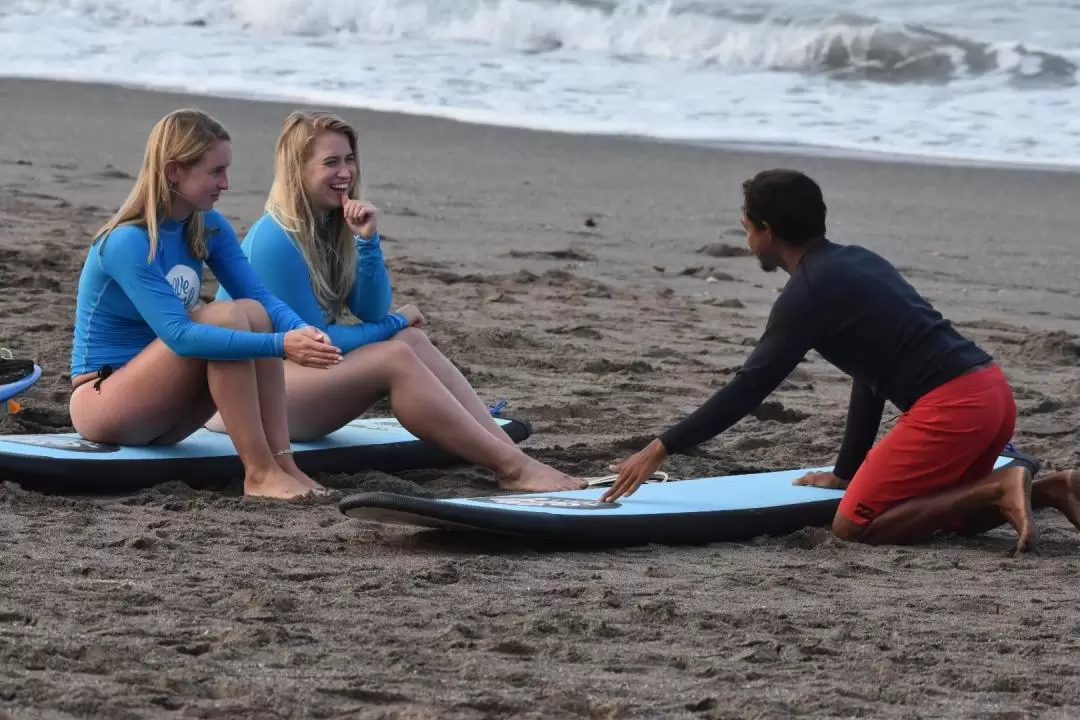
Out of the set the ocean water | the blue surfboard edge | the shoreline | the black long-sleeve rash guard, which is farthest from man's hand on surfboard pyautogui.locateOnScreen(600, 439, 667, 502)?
the ocean water

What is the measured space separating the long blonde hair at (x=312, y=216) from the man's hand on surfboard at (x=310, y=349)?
58 cm

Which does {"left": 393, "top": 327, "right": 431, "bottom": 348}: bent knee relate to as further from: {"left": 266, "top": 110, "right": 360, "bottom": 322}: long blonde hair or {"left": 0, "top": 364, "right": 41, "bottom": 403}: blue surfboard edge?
{"left": 0, "top": 364, "right": 41, "bottom": 403}: blue surfboard edge

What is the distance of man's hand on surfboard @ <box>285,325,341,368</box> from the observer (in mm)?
4273

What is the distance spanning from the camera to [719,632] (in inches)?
130

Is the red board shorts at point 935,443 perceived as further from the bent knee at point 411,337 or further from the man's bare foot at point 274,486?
the man's bare foot at point 274,486

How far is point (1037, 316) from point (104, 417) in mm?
4924

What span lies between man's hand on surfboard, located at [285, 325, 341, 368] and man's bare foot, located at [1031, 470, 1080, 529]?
201 centimetres

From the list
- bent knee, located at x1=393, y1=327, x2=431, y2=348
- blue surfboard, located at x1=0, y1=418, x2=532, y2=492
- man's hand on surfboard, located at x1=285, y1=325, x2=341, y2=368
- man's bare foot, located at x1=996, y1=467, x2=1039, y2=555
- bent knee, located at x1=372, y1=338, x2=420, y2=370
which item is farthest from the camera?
bent knee, located at x1=393, y1=327, x2=431, y2=348

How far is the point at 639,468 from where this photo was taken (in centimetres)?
402

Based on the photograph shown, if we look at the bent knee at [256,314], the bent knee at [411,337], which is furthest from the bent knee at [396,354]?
the bent knee at [256,314]

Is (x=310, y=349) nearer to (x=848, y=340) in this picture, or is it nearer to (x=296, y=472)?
(x=296, y=472)

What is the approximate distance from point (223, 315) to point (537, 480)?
1.08 meters

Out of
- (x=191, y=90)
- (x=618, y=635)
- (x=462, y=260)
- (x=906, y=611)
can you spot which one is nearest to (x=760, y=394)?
(x=906, y=611)

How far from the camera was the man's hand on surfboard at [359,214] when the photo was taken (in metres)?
4.79
